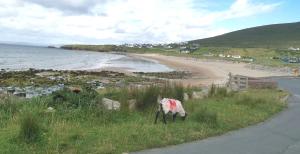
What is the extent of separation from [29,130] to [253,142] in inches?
219

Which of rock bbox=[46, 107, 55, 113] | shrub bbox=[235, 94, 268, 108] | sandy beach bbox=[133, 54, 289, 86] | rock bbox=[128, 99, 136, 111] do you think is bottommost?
sandy beach bbox=[133, 54, 289, 86]

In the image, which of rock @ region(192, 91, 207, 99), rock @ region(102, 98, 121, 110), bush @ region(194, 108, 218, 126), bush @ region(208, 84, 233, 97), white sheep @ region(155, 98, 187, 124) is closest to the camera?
white sheep @ region(155, 98, 187, 124)

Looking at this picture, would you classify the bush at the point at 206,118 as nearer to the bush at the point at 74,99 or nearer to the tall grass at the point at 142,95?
the tall grass at the point at 142,95

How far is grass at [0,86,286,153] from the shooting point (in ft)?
32.4

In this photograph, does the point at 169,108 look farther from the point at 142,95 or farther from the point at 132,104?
the point at 142,95

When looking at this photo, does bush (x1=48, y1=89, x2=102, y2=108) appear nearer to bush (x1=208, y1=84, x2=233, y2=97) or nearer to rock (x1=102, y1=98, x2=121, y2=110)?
rock (x1=102, y1=98, x2=121, y2=110)

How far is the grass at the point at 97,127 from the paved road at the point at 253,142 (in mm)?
392

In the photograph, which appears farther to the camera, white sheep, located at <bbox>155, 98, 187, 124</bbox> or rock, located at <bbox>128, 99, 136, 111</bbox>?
rock, located at <bbox>128, 99, 136, 111</bbox>

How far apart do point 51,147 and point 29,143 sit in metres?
0.48

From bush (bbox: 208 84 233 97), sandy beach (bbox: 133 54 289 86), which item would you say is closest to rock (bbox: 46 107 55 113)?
bush (bbox: 208 84 233 97)

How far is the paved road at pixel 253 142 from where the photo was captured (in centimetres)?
1075

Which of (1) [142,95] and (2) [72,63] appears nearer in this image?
(1) [142,95]

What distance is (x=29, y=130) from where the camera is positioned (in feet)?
32.8

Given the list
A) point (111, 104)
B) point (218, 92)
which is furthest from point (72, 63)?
point (111, 104)
